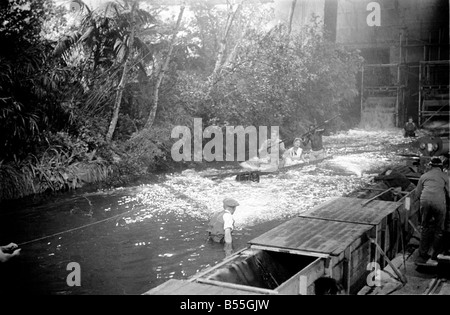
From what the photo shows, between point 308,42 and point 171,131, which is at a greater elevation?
point 308,42

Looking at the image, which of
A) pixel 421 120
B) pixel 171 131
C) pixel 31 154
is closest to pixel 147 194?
pixel 31 154

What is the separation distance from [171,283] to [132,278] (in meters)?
3.29

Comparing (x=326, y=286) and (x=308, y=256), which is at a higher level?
(x=308, y=256)

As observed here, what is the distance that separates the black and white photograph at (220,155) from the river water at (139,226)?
0.06 meters

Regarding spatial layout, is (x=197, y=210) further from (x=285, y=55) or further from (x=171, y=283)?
(x=285, y=55)

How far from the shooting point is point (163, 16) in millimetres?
27297

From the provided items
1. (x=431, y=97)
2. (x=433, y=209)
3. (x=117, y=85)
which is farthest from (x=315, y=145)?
(x=431, y=97)

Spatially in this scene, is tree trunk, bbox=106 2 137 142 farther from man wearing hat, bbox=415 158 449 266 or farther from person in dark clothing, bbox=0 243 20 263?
man wearing hat, bbox=415 158 449 266

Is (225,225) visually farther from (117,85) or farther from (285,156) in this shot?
(117,85)

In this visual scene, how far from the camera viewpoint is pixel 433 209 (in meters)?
8.62

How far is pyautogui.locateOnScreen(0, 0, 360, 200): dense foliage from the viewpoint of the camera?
50.9 ft

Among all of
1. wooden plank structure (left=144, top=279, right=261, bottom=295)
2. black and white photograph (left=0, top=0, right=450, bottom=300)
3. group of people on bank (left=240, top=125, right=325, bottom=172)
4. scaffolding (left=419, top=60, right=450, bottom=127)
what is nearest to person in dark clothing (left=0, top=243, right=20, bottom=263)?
black and white photograph (left=0, top=0, right=450, bottom=300)

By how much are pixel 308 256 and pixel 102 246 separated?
5.22 m

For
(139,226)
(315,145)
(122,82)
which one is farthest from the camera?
(315,145)
